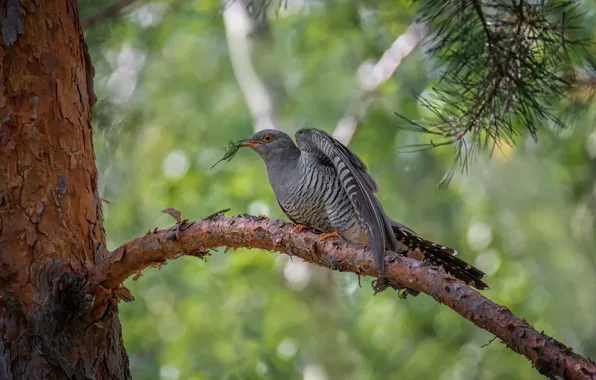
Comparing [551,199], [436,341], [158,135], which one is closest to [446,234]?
[436,341]

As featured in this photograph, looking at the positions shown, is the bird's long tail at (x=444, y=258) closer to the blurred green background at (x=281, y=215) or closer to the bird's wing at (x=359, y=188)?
the bird's wing at (x=359, y=188)

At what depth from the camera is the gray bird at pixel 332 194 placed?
279cm

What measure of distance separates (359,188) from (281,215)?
447 cm

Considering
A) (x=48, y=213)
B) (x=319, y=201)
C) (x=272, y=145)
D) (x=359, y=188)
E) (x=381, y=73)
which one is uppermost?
(x=381, y=73)

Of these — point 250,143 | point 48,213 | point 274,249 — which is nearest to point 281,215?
point 250,143

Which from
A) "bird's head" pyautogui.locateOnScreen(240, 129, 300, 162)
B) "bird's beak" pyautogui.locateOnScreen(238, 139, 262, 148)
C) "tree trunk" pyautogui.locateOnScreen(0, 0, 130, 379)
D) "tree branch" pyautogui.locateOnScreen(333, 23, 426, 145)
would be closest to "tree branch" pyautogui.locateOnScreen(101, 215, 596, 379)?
"tree trunk" pyautogui.locateOnScreen(0, 0, 130, 379)

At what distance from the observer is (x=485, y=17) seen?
9.92 feet

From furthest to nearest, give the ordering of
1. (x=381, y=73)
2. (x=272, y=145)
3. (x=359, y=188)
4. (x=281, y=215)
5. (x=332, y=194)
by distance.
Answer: (x=281, y=215) → (x=381, y=73) → (x=272, y=145) → (x=332, y=194) → (x=359, y=188)

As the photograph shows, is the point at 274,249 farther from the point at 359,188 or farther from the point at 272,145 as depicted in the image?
the point at 272,145

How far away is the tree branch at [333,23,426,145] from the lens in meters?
6.50

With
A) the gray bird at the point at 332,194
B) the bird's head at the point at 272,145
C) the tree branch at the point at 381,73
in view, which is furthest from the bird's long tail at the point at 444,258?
the tree branch at the point at 381,73

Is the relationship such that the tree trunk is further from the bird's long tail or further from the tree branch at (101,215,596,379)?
the bird's long tail

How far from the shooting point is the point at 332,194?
3.34 metres

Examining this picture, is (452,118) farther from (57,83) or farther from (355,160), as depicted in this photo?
(57,83)
